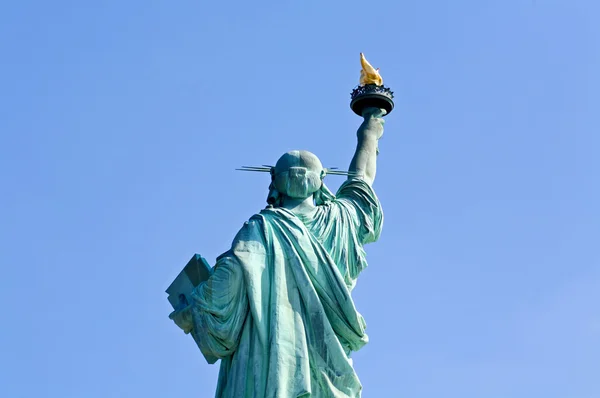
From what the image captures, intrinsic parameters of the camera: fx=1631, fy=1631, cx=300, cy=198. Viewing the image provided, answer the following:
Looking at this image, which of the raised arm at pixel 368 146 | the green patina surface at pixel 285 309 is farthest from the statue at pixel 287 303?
the raised arm at pixel 368 146

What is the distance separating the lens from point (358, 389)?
73.5 ft

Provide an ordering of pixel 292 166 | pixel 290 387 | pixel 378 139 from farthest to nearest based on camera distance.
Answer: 1. pixel 378 139
2. pixel 292 166
3. pixel 290 387

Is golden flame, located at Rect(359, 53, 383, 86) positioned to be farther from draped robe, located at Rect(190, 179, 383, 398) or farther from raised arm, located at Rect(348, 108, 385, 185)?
draped robe, located at Rect(190, 179, 383, 398)

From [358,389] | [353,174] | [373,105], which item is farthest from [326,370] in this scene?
[373,105]

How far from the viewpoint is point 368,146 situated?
2517cm

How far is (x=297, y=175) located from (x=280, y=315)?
2.30 meters

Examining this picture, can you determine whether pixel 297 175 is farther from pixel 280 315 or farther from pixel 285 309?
pixel 280 315

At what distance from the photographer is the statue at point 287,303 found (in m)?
22.1

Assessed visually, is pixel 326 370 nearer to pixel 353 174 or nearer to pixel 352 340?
pixel 352 340

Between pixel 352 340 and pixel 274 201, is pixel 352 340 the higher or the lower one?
the lower one

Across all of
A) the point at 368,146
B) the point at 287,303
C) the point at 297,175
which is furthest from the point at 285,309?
the point at 368,146

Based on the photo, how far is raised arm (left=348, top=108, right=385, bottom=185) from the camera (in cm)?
2481

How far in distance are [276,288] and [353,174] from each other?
9.35 ft

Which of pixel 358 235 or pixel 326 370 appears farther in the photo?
pixel 358 235
